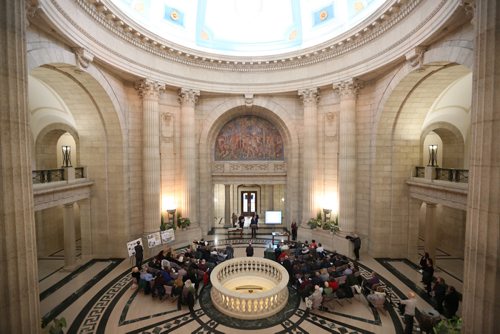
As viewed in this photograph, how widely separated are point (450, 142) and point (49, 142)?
22.2 meters

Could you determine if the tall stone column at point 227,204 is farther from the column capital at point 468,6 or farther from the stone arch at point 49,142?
the column capital at point 468,6

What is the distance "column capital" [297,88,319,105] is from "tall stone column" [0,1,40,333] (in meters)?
11.5

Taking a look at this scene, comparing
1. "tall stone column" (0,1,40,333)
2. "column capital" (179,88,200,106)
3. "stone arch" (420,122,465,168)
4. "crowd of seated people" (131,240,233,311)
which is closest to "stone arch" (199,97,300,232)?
"column capital" (179,88,200,106)

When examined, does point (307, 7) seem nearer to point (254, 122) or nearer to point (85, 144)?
point (254, 122)

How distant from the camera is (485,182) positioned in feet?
16.4

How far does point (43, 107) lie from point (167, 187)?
287 inches

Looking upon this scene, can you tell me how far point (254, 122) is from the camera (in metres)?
16.4

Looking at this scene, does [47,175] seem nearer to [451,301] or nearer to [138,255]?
[138,255]

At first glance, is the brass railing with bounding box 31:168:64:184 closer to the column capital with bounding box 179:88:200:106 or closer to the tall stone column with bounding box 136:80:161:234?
the tall stone column with bounding box 136:80:161:234

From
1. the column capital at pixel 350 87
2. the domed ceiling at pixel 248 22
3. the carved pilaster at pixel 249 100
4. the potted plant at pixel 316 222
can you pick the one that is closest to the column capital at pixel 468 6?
the column capital at pixel 350 87

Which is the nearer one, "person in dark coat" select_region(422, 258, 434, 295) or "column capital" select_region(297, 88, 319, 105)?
"person in dark coat" select_region(422, 258, 434, 295)

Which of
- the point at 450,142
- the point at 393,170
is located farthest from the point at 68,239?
the point at 450,142

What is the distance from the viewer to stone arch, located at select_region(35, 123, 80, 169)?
45.5ft

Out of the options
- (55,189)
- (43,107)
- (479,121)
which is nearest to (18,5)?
(55,189)
